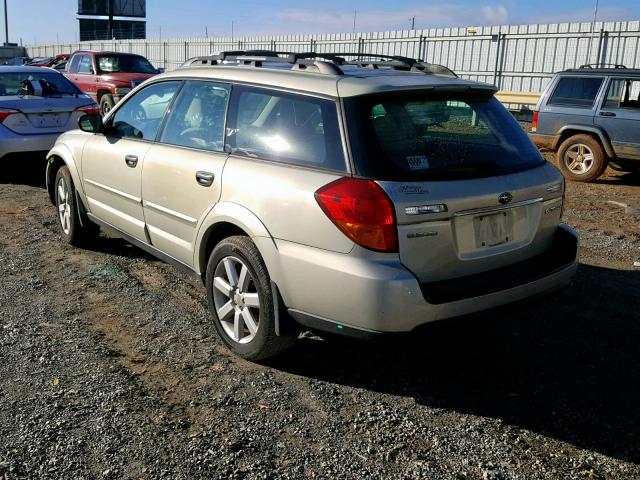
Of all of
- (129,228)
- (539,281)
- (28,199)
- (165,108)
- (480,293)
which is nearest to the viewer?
(480,293)

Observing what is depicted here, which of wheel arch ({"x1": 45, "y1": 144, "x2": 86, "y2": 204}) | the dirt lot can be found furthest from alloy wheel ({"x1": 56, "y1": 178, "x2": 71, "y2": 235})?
the dirt lot

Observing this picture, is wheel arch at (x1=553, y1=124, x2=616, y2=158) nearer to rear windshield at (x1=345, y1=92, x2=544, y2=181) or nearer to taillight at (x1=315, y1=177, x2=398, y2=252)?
rear windshield at (x1=345, y1=92, x2=544, y2=181)

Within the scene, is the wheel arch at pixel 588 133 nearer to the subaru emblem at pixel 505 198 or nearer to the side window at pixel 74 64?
the subaru emblem at pixel 505 198

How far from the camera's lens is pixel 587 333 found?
4496mm

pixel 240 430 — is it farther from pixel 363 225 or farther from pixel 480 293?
pixel 480 293

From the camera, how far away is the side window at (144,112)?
15.9 feet

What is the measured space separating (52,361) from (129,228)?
1.47 m

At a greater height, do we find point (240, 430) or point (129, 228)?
point (129, 228)

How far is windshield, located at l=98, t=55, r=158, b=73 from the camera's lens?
17.1m

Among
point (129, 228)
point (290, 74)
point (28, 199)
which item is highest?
point (290, 74)


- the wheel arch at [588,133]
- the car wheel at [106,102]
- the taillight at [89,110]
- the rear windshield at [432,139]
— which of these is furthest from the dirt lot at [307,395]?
the car wheel at [106,102]

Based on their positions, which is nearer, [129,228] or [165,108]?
[165,108]

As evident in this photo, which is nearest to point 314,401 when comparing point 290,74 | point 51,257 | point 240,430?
point 240,430

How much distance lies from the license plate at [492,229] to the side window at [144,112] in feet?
8.05
